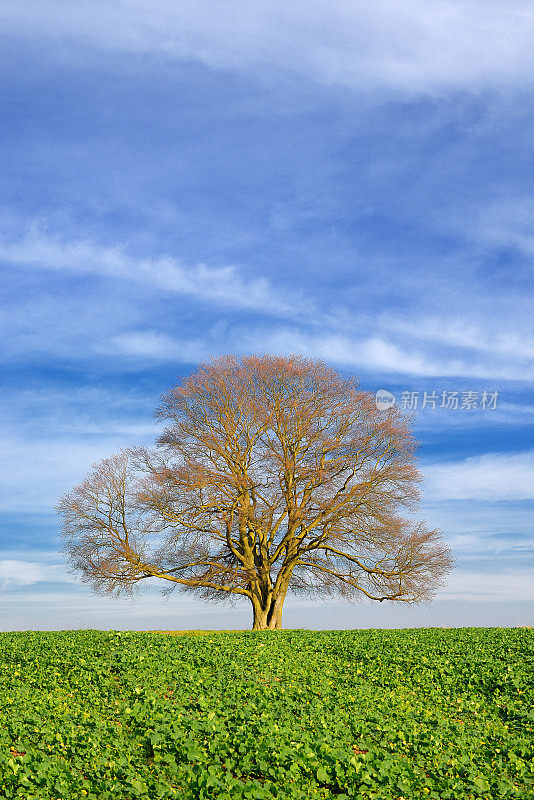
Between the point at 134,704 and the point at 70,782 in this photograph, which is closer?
the point at 70,782

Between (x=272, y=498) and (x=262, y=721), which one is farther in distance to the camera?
(x=272, y=498)

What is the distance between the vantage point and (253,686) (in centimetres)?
1316

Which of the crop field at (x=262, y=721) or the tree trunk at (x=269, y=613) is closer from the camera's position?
the crop field at (x=262, y=721)

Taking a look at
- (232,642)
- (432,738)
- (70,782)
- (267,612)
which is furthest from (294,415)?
(70,782)

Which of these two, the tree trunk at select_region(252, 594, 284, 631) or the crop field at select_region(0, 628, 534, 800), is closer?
the crop field at select_region(0, 628, 534, 800)

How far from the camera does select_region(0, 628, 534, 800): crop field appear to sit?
862 centimetres

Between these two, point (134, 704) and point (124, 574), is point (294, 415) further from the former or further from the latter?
point (134, 704)

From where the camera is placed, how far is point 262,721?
10.6m

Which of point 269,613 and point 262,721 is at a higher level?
point 262,721

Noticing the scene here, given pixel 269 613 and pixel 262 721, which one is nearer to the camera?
pixel 262 721

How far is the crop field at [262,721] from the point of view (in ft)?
28.3

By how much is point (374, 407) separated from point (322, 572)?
8384mm

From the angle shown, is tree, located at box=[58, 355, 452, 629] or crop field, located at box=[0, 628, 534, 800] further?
tree, located at box=[58, 355, 452, 629]

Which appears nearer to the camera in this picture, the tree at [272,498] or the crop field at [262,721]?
the crop field at [262,721]
